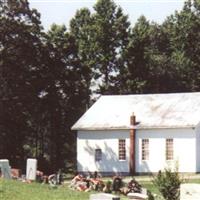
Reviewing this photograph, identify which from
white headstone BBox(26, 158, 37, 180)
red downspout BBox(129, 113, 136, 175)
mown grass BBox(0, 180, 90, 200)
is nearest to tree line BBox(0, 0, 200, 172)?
red downspout BBox(129, 113, 136, 175)

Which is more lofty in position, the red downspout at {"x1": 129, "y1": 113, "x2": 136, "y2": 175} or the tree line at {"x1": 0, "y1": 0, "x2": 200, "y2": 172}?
the tree line at {"x1": 0, "y1": 0, "x2": 200, "y2": 172}

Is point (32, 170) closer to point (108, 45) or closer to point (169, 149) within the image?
point (169, 149)

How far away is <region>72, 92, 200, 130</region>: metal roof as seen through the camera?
56.8 metres

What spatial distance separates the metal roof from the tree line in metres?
8.47

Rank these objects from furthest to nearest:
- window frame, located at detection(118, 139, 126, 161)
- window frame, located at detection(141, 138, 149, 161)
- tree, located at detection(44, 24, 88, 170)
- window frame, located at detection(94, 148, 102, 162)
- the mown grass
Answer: tree, located at detection(44, 24, 88, 170)
window frame, located at detection(94, 148, 102, 162)
window frame, located at detection(118, 139, 126, 161)
window frame, located at detection(141, 138, 149, 161)
the mown grass

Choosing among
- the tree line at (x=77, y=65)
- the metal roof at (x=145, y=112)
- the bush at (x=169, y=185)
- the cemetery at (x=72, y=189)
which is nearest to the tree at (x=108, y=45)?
the tree line at (x=77, y=65)

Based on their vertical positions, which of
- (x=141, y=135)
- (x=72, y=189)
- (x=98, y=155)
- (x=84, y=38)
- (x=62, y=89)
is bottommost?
(x=72, y=189)

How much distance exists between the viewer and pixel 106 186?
38.5 metres

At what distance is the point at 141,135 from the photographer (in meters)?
58.1

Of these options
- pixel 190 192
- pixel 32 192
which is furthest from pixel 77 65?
pixel 190 192

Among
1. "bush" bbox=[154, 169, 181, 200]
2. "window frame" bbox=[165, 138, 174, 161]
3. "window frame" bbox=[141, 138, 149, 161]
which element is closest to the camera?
"bush" bbox=[154, 169, 181, 200]

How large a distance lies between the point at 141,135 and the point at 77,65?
2145 centimetres

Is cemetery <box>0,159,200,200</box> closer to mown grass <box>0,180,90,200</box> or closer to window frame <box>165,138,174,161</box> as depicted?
mown grass <box>0,180,90,200</box>

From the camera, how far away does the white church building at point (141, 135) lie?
2184 inches
